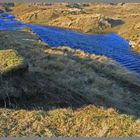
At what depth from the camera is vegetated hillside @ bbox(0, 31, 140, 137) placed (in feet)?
43.5

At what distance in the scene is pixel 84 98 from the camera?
22.5 metres

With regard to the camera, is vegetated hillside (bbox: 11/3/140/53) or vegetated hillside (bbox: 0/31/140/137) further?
vegetated hillside (bbox: 11/3/140/53)

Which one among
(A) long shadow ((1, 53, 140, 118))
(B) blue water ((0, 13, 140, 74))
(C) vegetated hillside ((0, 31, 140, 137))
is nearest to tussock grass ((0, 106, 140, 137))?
(C) vegetated hillside ((0, 31, 140, 137))

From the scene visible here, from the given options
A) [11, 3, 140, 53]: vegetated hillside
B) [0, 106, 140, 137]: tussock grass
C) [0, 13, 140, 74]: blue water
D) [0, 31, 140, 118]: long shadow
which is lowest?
[11, 3, 140, 53]: vegetated hillside

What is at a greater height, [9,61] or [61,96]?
[9,61]

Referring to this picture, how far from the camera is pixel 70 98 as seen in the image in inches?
825

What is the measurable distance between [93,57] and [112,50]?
12.9 meters

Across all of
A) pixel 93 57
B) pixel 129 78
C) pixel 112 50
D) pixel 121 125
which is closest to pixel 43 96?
pixel 121 125

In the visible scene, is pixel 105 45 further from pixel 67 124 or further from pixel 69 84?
pixel 67 124

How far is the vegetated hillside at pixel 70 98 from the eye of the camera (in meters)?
13.2

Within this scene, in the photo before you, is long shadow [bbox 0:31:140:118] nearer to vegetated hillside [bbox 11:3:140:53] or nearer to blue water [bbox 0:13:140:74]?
blue water [bbox 0:13:140:74]

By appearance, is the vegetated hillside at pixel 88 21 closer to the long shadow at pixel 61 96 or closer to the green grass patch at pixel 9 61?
the long shadow at pixel 61 96

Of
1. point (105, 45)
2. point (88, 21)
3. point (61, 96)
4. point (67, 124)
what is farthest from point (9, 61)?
point (88, 21)

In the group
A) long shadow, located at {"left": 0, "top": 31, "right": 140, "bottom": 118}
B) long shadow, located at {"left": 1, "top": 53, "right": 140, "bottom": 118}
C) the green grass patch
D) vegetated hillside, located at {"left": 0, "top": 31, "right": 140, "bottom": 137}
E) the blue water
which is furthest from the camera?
the blue water
